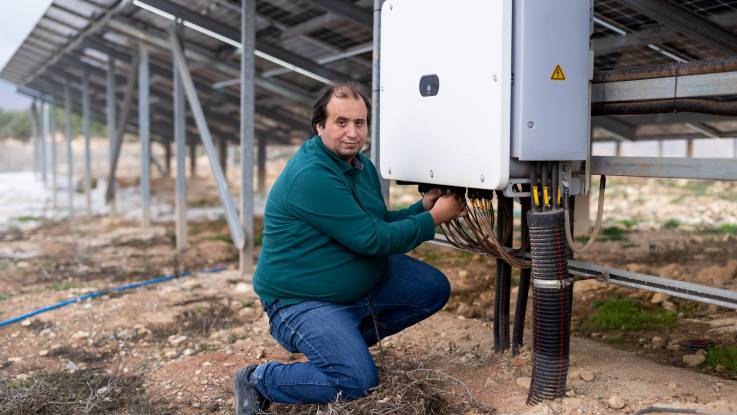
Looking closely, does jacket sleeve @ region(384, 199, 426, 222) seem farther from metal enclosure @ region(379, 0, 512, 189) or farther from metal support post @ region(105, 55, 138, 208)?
metal support post @ region(105, 55, 138, 208)

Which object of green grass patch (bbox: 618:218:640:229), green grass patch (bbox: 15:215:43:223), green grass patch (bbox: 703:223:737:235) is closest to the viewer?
green grass patch (bbox: 703:223:737:235)

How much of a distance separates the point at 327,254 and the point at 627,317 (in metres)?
2.49

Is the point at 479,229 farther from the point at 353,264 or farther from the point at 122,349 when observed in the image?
the point at 122,349

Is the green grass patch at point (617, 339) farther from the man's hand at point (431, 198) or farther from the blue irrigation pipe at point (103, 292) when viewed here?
the blue irrigation pipe at point (103, 292)

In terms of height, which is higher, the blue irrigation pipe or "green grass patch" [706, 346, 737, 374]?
"green grass patch" [706, 346, 737, 374]

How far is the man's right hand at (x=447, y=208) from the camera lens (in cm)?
271

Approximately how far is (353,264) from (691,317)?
2.71 meters

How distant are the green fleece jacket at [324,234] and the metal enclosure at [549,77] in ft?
1.86

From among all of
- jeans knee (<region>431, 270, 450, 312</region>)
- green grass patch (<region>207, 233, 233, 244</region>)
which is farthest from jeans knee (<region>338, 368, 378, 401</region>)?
green grass patch (<region>207, 233, 233, 244</region>)

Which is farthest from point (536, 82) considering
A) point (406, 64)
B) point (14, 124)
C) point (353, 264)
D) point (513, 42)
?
point (14, 124)

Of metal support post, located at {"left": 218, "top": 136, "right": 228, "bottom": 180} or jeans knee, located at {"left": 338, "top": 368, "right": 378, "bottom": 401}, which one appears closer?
jeans knee, located at {"left": 338, "top": 368, "right": 378, "bottom": 401}

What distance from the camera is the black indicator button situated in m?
2.65

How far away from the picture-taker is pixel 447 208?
107 inches

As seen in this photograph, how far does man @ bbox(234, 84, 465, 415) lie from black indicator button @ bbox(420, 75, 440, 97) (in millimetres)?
263
